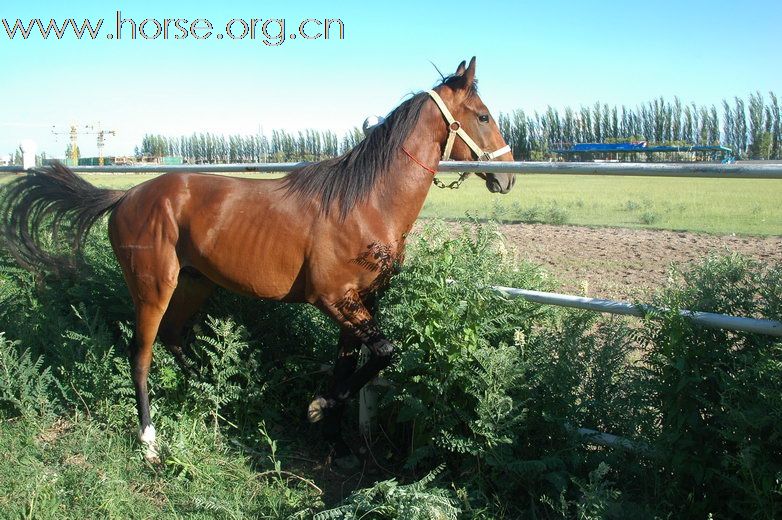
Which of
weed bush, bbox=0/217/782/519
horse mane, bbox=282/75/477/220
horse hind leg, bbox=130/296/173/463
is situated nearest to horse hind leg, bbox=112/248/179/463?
horse hind leg, bbox=130/296/173/463

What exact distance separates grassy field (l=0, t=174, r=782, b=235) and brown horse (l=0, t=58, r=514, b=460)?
7.33 metres

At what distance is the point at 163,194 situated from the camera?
4035 millimetres

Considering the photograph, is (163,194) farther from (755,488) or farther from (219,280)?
(755,488)

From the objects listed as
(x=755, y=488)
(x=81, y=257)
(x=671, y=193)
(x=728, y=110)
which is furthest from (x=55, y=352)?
(x=728, y=110)

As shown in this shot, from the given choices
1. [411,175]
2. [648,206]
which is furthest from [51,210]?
[648,206]

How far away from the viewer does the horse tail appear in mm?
4496

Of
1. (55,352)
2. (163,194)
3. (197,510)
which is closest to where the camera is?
(197,510)

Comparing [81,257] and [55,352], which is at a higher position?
[81,257]

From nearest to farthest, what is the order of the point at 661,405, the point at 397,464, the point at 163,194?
the point at 661,405
the point at 397,464
the point at 163,194

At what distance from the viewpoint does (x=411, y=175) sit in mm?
3740

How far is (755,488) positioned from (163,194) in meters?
3.48

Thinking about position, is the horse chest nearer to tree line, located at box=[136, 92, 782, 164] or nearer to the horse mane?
the horse mane

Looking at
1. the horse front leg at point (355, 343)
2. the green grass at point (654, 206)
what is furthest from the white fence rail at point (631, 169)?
A: the green grass at point (654, 206)

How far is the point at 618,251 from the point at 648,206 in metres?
7.34
